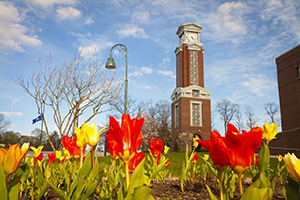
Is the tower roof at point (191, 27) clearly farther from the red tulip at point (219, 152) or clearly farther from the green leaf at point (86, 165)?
the red tulip at point (219, 152)

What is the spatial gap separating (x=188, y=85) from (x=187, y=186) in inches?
1198

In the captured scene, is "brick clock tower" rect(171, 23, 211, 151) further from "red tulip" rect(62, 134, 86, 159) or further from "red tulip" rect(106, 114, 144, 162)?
"red tulip" rect(106, 114, 144, 162)

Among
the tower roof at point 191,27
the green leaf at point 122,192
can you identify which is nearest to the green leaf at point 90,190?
the green leaf at point 122,192

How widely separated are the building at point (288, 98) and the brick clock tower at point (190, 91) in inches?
409

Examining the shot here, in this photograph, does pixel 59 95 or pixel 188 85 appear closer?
pixel 59 95

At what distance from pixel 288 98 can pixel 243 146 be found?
26.5 m

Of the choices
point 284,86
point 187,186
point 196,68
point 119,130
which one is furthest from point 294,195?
point 196,68

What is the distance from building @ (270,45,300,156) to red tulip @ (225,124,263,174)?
74.5 ft

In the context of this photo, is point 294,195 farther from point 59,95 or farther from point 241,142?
point 59,95

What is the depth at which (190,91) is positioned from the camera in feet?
108

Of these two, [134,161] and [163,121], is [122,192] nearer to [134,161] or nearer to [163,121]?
[134,161]

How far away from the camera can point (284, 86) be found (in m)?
24.1

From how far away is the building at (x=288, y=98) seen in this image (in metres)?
20.9

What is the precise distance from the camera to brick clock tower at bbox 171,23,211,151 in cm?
3225
